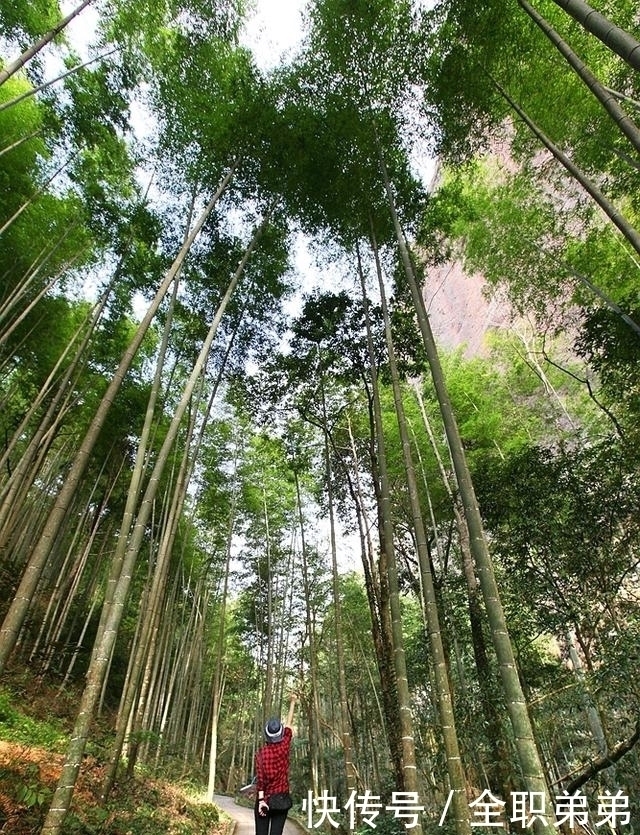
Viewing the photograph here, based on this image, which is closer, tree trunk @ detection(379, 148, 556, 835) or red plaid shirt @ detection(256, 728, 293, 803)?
tree trunk @ detection(379, 148, 556, 835)

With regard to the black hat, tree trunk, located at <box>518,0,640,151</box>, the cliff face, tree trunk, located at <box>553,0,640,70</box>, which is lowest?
the black hat

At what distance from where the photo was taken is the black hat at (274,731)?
3.25m

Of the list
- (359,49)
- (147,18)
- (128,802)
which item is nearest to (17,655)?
(128,802)

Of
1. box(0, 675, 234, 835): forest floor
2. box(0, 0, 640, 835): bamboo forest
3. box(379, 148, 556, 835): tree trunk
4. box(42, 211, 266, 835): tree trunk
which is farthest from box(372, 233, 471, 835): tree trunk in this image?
box(0, 675, 234, 835): forest floor

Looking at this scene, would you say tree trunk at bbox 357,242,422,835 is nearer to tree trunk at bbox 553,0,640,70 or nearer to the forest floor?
the forest floor

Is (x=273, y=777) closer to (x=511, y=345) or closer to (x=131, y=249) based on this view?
(x=131, y=249)

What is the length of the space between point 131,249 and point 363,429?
4656 mm

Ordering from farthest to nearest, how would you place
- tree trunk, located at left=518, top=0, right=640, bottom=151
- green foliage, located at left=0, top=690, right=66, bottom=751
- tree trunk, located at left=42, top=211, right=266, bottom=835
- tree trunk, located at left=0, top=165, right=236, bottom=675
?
1. green foliage, located at left=0, top=690, right=66, bottom=751
2. tree trunk, located at left=0, top=165, right=236, bottom=675
3. tree trunk, located at left=518, top=0, right=640, bottom=151
4. tree trunk, located at left=42, top=211, right=266, bottom=835

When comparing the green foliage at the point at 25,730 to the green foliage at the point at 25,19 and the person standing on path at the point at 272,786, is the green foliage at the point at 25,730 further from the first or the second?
the green foliage at the point at 25,19

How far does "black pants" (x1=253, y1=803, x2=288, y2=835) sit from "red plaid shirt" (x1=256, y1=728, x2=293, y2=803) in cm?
11

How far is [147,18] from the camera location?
4945 mm

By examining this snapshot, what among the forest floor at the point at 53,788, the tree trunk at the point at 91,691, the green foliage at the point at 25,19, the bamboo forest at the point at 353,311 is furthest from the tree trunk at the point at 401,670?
the green foliage at the point at 25,19

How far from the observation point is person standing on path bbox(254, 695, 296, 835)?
126 inches

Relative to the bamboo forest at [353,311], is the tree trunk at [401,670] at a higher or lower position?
lower
